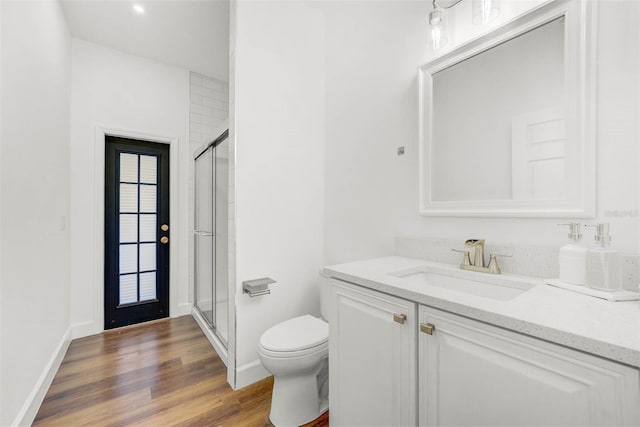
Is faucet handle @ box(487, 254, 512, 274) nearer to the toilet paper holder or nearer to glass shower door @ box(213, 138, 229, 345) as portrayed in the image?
the toilet paper holder

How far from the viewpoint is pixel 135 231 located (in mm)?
2908

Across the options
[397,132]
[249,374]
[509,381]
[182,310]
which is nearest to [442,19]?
[397,132]

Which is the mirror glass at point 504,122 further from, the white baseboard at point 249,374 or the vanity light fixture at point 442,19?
the white baseboard at point 249,374

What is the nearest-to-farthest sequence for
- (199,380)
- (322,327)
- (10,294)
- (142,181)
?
(10,294)
(322,327)
(199,380)
(142,181)

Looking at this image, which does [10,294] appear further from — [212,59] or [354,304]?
[212,59]

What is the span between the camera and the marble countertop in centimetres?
58

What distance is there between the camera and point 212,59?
3008 millimetres

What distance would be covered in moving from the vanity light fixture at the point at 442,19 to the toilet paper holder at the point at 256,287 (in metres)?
1.69

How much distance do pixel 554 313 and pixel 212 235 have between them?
238 cm

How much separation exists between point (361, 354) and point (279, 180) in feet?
4.30

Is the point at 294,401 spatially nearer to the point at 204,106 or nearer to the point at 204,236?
the point at 204,236

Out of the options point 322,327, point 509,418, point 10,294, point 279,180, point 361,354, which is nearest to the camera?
point 509,418

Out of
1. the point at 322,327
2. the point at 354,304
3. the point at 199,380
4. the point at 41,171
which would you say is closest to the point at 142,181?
the point at 41,171

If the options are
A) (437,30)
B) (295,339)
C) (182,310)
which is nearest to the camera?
(437,30)
